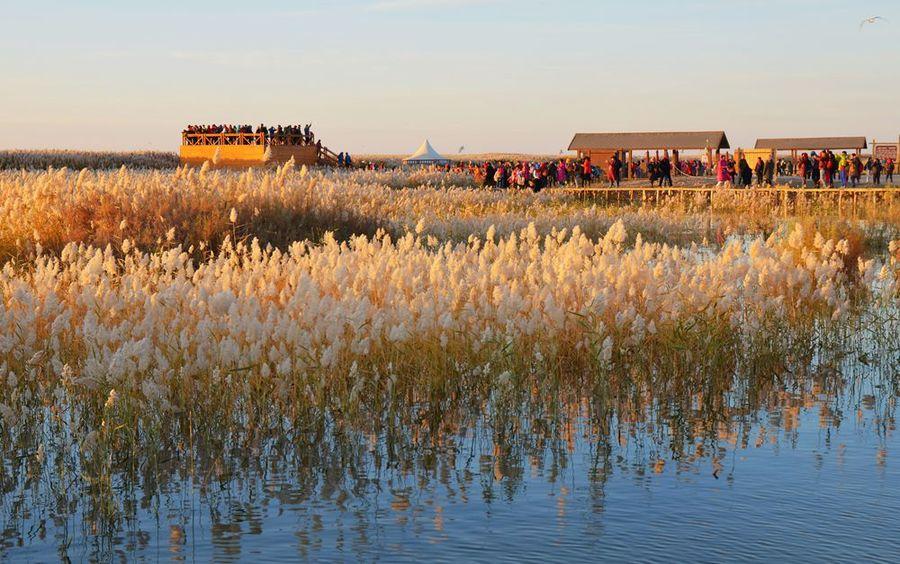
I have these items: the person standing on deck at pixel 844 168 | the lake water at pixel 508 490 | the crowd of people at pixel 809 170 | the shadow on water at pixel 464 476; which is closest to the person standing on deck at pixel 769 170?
the crowd of people at pixel 809 170

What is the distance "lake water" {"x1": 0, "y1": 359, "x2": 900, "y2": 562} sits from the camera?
18.1ft

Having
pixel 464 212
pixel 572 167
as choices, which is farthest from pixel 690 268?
pixel 572 167

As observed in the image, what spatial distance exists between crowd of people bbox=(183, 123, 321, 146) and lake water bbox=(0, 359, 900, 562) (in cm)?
4247

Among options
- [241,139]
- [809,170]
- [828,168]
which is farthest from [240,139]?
[828,168]

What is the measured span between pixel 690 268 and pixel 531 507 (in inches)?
251

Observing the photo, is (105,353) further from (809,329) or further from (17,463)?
(809,329)

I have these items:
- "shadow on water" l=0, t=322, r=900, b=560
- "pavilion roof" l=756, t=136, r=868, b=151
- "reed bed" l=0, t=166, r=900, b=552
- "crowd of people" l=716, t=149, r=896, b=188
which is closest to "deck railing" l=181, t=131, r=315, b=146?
"crowd of people" l=716, t=149, r=896, b=188

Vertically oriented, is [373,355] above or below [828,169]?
below

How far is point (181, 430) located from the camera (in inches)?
284

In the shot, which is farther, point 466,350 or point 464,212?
point 464,212

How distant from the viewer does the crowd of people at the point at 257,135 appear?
50250 millimetres

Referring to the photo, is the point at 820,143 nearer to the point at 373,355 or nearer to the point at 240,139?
the point at 240,139

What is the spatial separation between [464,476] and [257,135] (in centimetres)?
4452

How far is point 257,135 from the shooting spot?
164ft
